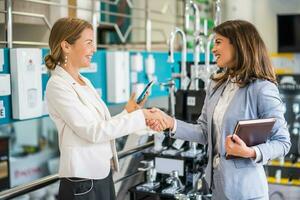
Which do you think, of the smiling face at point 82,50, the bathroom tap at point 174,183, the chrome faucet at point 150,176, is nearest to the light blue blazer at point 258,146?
the smiling face at point 82,50

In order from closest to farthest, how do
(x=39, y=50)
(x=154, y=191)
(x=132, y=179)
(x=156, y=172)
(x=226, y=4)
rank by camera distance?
(x=39, y=50) → (x=154, y=191) → (x=156, y=172) → (x=132, y=179) → (x=226, y=4)

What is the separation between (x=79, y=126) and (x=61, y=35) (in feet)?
1.26

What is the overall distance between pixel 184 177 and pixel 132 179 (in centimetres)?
49

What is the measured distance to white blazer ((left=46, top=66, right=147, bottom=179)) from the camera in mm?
1626

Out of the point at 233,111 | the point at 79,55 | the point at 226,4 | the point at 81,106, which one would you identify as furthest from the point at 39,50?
the point at 226,4

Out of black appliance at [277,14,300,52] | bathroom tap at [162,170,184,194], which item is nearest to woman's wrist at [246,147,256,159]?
bathroom tap at [162,170,184,194]

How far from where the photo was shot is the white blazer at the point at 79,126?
1.63m

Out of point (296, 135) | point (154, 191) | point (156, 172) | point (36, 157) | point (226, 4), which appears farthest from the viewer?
point (226, 4)

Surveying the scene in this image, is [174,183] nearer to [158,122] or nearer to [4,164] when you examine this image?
[158,122]

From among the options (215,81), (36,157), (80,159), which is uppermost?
(215,81)

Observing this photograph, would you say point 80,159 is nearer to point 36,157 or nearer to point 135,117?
point 135,117

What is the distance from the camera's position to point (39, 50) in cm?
225

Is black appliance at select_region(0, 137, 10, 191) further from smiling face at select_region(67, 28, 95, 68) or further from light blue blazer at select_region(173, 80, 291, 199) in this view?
light blue blazer at select_region(173, 80, 291, 199)

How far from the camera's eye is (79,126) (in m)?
1.62
